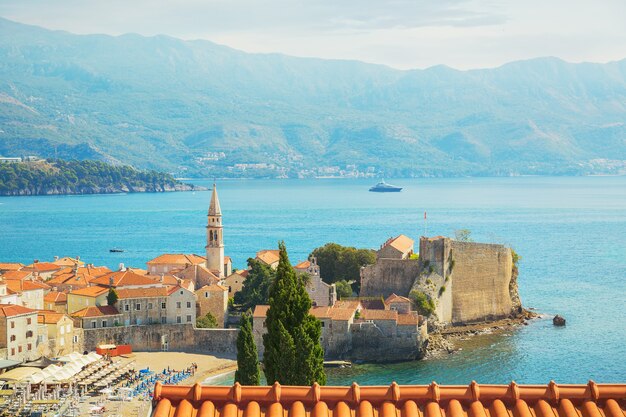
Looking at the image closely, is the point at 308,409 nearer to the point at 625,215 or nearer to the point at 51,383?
the point at 51,383

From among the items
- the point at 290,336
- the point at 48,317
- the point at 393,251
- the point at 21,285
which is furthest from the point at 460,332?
the point at 290,336

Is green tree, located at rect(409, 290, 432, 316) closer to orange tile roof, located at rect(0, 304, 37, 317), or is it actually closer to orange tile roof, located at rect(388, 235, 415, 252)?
orange tile roof, located at rect(388, 235, 415, 252)

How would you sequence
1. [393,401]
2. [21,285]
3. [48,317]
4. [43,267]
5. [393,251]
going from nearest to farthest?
1. [393,401]
2. [48,317]
3. [21,285]
4. [393,251]
5. [43,267]

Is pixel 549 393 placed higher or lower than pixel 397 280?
higher

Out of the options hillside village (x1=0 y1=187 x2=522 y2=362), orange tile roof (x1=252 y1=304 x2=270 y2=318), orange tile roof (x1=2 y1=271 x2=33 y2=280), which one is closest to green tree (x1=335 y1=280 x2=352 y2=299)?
hillside village (x1=0 y1=187 x2=522 y2=362)

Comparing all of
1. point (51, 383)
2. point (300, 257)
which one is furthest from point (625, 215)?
point (51, 383)

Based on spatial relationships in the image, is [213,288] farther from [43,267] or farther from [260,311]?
[43,267]
